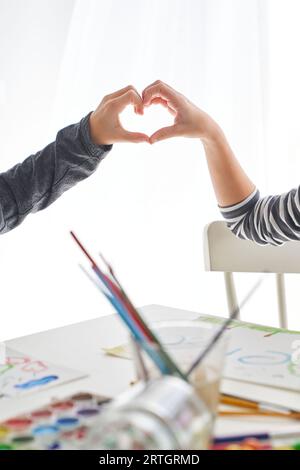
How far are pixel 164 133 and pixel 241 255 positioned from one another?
37 cm

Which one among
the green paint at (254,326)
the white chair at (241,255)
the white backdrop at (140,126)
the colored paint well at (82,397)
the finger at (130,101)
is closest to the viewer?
the colored paint well at (82,397)

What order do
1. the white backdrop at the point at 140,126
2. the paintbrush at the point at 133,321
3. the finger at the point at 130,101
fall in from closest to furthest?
the paintbrush at the point at 133,321 < the finger at the point at 130,101 < the white backdrop at the point at 140,126

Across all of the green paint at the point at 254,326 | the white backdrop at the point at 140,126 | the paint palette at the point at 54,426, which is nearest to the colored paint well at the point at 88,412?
the paint palette at the point at 54,426

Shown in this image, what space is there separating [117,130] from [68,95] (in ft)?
2.53

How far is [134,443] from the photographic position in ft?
0.82

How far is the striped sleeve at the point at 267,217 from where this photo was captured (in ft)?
2.57

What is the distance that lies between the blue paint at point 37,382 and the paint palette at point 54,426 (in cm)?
5

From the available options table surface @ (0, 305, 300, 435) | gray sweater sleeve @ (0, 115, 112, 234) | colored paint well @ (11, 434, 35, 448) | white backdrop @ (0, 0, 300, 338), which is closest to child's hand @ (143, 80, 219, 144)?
gray sweater sleeve @ (0, 115, 112, 234)

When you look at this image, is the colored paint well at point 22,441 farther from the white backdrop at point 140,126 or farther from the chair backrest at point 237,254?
the white backdrop at point 140,126

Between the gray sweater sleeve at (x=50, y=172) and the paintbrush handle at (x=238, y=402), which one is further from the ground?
the gray sweater sleeve at (x=50, y=172)

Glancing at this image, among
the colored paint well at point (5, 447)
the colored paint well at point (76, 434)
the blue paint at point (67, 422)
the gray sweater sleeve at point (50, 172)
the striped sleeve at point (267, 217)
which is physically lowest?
the blue paint at point (67, 422)

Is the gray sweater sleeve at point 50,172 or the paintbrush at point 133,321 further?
the gray sweater sleeve at point 50,172

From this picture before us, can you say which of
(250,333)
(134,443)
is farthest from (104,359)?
(134,443)

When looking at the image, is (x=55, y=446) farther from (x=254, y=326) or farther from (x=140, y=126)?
(x=140, y=126)
